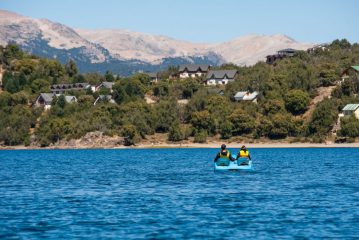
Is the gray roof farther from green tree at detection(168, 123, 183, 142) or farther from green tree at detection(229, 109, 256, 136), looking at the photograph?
green tree at detection(168, 123, 183, 142)

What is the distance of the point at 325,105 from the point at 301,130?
803cm

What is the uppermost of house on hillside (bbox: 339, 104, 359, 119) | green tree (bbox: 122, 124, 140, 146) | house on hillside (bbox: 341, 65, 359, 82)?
house on hillside (bbox: 341, 65, 359, 82)

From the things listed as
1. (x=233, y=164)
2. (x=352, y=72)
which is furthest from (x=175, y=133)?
(x=233, y=164)

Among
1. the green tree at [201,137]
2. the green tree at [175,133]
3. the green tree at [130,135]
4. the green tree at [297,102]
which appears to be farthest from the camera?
the green tree at [297,102]

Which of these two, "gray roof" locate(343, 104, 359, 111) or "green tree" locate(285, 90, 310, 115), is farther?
"green tree" locate(285, 90, 310, 115)

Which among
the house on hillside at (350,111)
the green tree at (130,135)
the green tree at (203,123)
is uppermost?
the house on hillside at (350,111)

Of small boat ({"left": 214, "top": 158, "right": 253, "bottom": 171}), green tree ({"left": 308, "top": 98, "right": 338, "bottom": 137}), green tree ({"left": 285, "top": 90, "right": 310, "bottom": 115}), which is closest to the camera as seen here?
small boat ({"left": 214, "top": 158, "right": 253, "bottom": 171})

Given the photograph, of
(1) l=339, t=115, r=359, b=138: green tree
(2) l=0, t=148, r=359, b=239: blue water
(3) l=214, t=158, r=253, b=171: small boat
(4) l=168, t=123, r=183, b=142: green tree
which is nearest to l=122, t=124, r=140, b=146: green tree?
(4) l=168, t=123, r=183, b=142: green tree

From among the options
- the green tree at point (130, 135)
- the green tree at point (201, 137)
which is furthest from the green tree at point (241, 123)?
the green tree at point (130, 135)

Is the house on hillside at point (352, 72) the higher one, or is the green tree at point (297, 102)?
the house on hillside at point (352, 72)

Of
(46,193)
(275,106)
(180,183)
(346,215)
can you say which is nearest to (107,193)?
(46,193)

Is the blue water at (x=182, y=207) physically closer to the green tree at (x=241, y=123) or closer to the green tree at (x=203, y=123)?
the green tree at (x=241, y=123)

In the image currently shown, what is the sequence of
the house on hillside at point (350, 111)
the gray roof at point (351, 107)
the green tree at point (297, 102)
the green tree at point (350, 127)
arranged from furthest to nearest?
1. the green tree at point (297, 102)
2. the gray roof at point (351, 107)
3. the house on hillside at point (350, 111)
4. the green tree at point (350, 127)

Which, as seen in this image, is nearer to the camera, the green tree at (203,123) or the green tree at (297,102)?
the green tree at (203,123)
